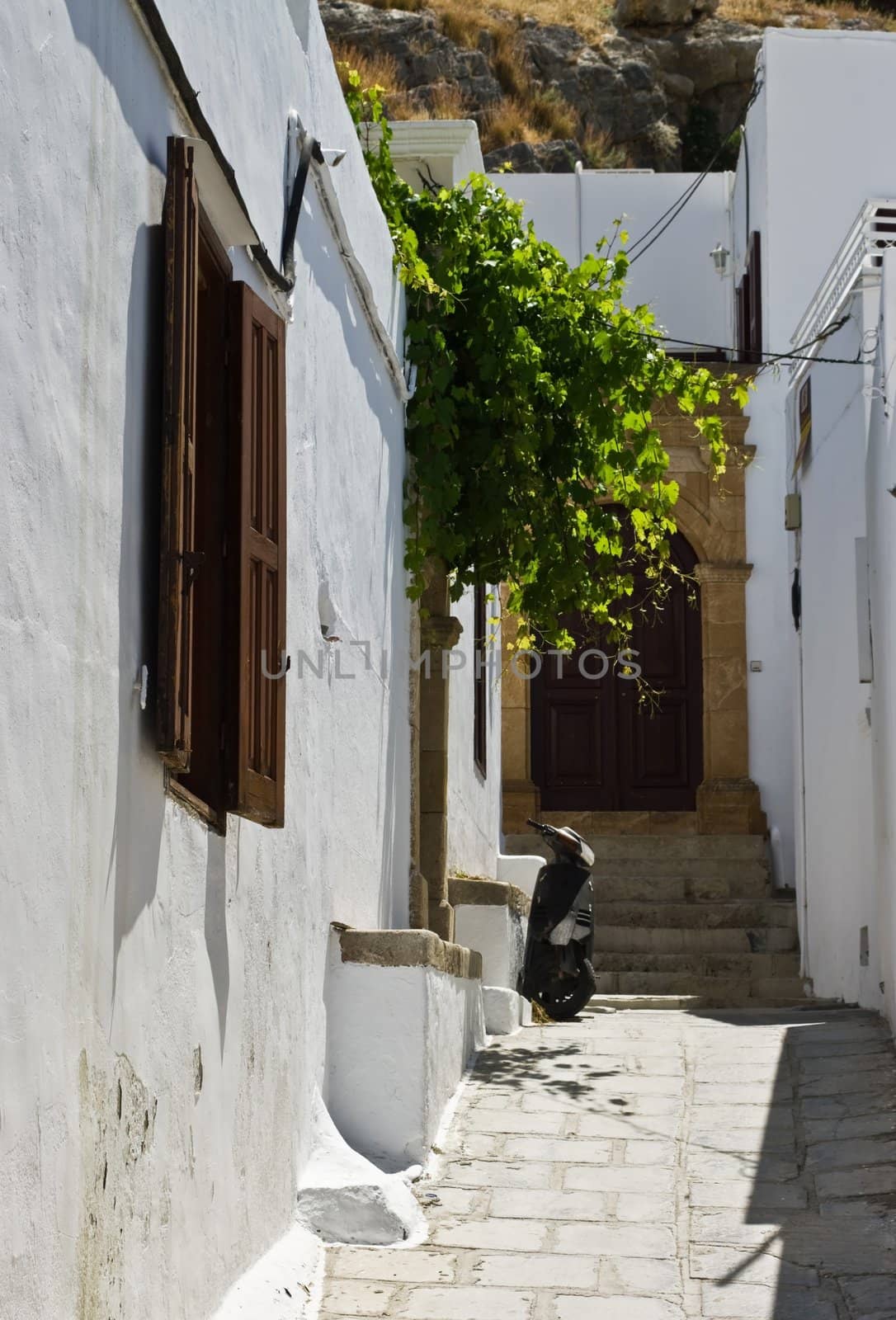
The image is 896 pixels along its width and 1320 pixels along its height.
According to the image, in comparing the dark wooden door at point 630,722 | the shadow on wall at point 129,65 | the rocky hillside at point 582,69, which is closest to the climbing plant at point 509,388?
the shadow on wall at point 129,65

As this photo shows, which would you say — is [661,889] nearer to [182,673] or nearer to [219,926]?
[219,926]

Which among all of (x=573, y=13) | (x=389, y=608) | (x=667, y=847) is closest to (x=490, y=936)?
(x=389, y=608)

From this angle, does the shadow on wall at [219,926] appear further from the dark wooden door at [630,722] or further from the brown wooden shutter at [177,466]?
the dark wooden door at [630,722]


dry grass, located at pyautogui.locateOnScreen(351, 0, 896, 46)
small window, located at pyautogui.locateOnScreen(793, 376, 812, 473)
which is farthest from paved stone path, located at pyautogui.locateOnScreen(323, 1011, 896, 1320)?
dry grass, located at pyautogui.locateOnScreen(351, 0, 896, 46)

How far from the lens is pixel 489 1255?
6.18m

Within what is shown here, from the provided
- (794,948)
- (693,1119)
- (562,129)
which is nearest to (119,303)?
(693,1119)

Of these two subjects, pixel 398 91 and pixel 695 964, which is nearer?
pixel 695 964

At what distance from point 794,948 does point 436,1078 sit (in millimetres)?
6599

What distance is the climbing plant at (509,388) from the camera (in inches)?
374

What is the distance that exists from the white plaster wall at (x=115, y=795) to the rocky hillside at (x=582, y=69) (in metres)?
19.1

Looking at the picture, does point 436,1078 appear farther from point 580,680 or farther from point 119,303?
point 580,680

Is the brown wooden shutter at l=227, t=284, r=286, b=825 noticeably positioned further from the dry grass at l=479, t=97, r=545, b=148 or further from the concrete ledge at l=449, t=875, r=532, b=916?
the dry grass at l=479, t=97, r=545, b=148

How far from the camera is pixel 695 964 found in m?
12.9

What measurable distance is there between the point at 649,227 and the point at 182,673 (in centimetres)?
1549
